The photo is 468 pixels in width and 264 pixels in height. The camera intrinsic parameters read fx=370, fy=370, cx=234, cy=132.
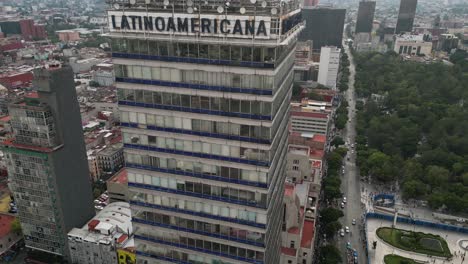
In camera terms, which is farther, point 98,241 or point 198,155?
point 98,241

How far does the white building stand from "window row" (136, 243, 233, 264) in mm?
49265

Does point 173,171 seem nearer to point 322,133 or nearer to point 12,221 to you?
point 12,221

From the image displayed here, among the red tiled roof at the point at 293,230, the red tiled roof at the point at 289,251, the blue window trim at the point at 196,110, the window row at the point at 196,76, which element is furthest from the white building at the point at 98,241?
the window row at the point at 196,76

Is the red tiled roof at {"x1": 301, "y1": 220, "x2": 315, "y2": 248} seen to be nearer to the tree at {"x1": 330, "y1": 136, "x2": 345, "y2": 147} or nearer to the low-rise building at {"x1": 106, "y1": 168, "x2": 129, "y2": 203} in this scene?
the low-rise building at {"x1": 106, "y1": 168, "x2": 129, "y2": 203}

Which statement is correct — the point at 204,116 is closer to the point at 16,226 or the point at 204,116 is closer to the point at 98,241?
the point at 98,241

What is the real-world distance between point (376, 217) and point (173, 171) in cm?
10482

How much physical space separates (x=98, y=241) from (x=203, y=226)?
64.1 metres

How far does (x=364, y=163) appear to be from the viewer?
169 metres

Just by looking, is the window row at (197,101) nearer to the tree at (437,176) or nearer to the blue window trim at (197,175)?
the blue window trim at (197,175)

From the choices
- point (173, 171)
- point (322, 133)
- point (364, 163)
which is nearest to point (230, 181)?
point (173, 171)

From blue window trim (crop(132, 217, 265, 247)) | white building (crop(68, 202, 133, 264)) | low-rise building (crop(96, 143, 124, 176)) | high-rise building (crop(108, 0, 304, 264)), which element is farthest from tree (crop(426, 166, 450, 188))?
low-rise building (crop(96, 143, 124, 176))

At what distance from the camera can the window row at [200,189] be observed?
52.8m

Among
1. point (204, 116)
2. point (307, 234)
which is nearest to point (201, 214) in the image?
point (204, 116)

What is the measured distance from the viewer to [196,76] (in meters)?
49.4
